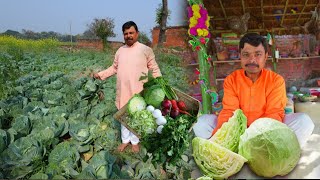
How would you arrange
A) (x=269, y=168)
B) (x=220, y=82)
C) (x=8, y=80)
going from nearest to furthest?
1. (x=269, y=168)
2. (x=220, y=82)
3. (x=8, y=80)

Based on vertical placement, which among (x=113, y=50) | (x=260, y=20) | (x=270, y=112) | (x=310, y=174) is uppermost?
(x=260, y=20)

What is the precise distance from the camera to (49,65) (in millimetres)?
3699

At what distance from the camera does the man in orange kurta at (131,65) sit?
187 centimetres

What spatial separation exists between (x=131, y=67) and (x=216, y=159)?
2.82ft

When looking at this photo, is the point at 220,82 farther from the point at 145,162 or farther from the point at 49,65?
the point at 49,65

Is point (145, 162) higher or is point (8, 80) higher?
point (8, 80)

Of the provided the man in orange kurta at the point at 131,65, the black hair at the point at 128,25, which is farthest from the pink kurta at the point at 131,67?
the black hair at the point at 128,25

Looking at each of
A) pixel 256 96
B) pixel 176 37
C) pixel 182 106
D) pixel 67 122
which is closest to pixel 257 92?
pixel 256 96

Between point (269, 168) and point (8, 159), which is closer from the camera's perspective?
point (269, 168)

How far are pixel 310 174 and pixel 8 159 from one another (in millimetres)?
1651

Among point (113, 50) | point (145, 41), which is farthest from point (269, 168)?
point (113, 50)

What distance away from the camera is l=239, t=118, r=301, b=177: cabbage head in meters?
1.15

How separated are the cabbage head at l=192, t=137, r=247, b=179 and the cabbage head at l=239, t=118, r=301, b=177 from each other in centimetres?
3

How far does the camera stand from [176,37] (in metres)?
1.94
